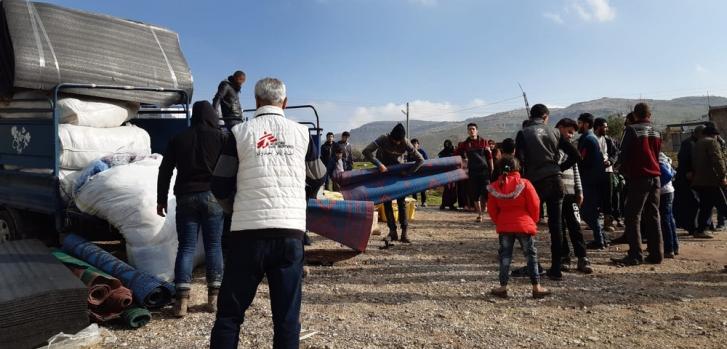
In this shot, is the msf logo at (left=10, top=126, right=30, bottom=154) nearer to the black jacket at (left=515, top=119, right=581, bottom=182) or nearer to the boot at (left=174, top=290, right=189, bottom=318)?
the boot at (left=174, top=290, right=189, bottom=318)

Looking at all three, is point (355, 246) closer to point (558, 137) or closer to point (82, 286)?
point (558, 137)

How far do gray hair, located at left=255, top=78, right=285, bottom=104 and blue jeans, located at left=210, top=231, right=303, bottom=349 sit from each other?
0.77m

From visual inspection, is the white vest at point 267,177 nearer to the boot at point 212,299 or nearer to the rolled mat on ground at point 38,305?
the rolled mat on ground at point 38,305

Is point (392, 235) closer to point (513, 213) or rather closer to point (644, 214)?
point (513, 213)

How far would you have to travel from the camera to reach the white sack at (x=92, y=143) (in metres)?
5.55

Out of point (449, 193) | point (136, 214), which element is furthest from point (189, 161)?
point (449, 193)

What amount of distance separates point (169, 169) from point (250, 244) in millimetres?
1962

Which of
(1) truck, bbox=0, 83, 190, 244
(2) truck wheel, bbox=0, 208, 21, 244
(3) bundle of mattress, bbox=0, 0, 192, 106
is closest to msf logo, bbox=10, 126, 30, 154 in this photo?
(1) truck, bbox=0, 83, 190, 244

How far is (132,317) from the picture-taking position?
13.4 ft

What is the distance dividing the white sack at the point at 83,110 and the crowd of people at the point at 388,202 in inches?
50.5

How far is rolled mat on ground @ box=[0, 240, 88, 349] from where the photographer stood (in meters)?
3.51

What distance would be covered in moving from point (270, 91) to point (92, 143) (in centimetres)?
374

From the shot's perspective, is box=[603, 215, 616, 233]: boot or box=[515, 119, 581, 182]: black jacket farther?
box=[603, 215, 616, 233]: boot

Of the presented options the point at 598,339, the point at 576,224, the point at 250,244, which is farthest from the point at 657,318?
the point at 250,244
